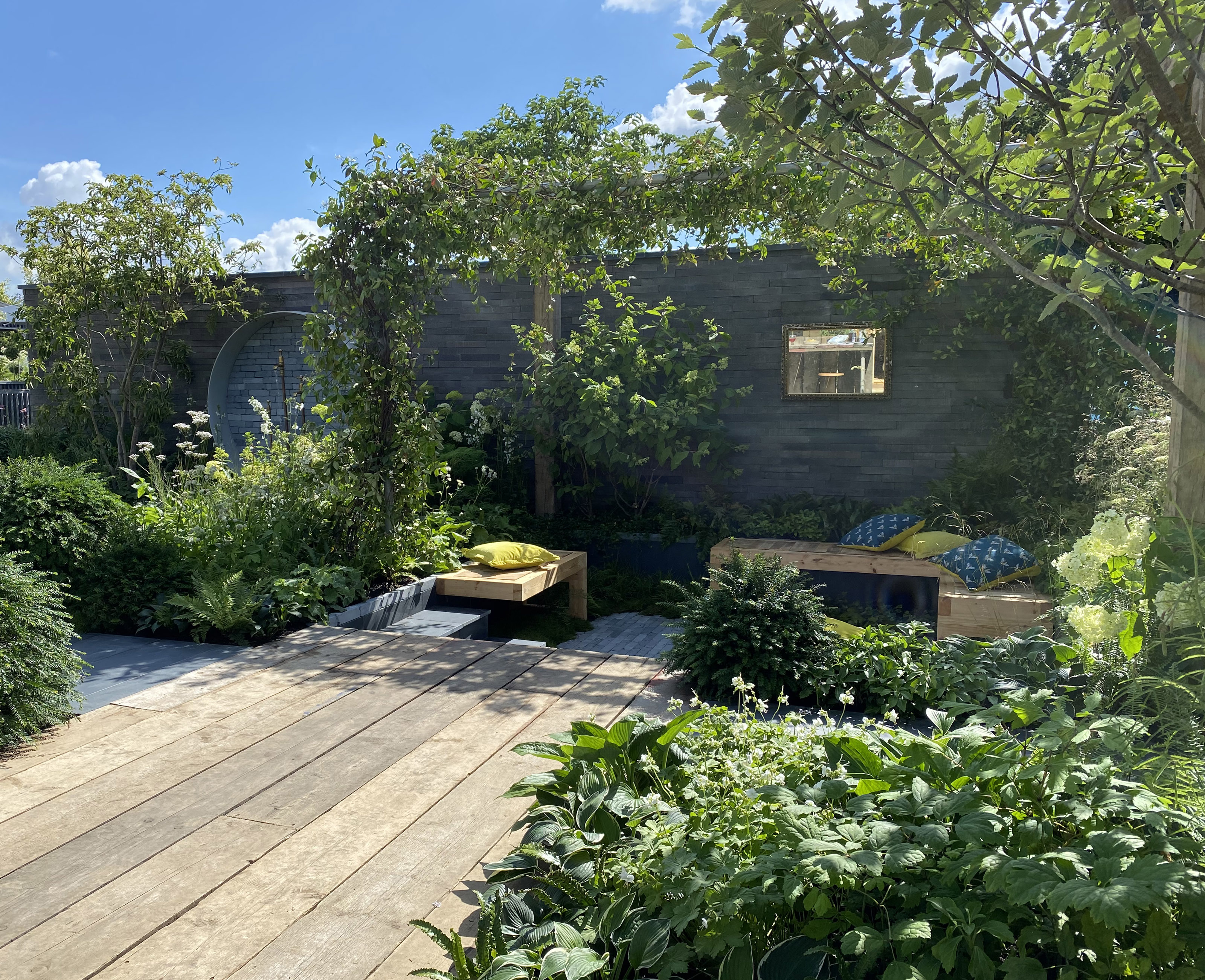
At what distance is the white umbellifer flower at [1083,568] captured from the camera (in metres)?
1.75

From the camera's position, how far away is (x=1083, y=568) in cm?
178

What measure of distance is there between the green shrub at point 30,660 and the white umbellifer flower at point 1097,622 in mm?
2843

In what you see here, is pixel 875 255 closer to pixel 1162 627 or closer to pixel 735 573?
pixel 735 573

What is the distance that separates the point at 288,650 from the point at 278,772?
1311mm

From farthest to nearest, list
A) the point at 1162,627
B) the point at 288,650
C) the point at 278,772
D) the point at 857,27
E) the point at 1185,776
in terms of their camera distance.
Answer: the point at 288,650 < the point at 278,772 < the point at 1162,627 < the point at 1185,776 < the point at 857,27

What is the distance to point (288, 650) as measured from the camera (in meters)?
3.58

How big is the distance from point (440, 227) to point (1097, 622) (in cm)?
404

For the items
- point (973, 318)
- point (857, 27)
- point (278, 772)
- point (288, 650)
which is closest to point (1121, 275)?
point (857, 27)

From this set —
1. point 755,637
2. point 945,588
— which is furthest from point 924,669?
point 945,588

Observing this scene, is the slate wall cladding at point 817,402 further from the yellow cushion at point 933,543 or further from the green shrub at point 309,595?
the green shrub at point 309,595

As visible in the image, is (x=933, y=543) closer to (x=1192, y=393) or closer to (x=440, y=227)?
(x=1192, y=393)

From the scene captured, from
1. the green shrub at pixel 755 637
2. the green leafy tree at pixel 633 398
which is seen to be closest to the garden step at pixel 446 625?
the green shrub at pixel 755 637

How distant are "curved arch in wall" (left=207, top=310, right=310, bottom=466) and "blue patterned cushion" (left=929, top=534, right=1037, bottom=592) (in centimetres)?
674

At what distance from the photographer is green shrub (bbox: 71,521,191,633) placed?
380 cm
